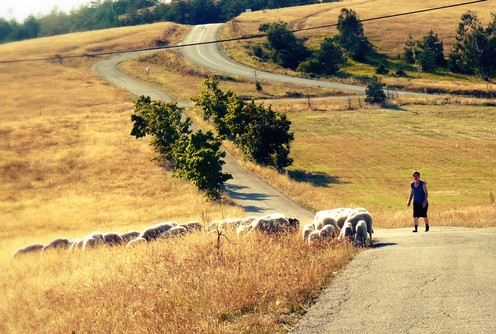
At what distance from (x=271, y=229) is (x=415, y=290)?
325 inches

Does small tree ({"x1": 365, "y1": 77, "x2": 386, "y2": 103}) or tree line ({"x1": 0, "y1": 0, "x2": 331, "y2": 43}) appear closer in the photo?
small tree ({"x1": 365, "y1": 77, "x2": 386, "y2": 103})

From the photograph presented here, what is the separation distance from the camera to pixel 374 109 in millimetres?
81000

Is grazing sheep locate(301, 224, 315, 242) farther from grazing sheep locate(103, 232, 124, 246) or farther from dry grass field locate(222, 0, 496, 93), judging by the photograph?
dry grass field locate(222, 0, 496, 93)

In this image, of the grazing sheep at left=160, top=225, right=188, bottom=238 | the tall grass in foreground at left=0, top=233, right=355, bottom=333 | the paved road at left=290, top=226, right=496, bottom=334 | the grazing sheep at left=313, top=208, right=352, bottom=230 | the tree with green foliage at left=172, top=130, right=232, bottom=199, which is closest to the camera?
the paved road at left=290, top=226, right=496, bottom=334

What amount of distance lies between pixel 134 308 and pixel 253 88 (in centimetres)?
8098

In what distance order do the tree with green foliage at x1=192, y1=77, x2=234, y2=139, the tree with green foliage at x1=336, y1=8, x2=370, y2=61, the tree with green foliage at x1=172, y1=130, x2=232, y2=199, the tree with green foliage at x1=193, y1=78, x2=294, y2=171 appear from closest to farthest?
1. the tree with green foliage at x1=172, y1=130, x2=232, y2=199
2. the tree with green foliage at x1=193, y1=78, x2=294, y2=171
3. the tree with green foliage at x1=192, y1=77, x2=234, y2=139
4. the tree with green foliage at x1=336, y1=8, x2=370, y2=61

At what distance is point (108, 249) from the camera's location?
21.5m

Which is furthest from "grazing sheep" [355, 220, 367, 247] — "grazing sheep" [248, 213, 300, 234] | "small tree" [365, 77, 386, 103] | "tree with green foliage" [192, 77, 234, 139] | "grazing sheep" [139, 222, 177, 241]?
"small tree" [365, 77, 386, 103]

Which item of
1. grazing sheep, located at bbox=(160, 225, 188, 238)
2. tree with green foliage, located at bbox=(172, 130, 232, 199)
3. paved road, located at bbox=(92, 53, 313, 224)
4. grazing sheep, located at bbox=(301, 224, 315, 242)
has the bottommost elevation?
paved road, located at bbox=(92, 53, 313, 224)

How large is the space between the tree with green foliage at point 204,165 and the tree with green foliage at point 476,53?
66993 millimetres

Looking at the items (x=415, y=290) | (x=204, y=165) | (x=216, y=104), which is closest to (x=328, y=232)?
(x=415, y=290)

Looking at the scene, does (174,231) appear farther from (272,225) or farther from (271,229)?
(271,229)

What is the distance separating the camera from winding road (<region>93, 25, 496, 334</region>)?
402 inches

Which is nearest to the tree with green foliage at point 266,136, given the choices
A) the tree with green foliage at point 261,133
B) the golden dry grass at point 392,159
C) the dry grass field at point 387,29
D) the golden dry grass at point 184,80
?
the tree with green foliage at point 261,133
